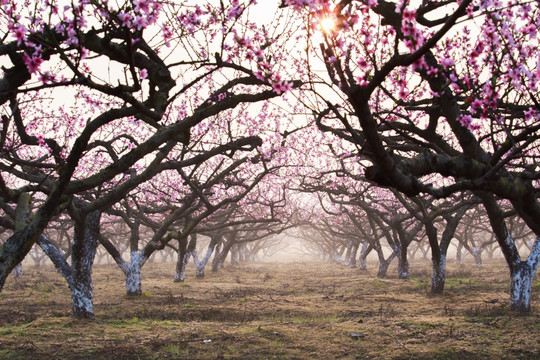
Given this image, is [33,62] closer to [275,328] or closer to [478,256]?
[275,328]

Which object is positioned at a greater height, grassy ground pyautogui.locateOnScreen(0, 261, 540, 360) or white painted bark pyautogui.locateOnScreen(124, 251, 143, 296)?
white painted bark pyautogui.locateOnScreen(124, 251, 143, 296)

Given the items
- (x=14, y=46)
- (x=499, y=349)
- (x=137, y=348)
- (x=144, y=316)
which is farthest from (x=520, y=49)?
(x=144, y=316)

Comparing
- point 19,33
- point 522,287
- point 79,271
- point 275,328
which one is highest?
point 19,33

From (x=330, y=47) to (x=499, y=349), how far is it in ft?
21.9

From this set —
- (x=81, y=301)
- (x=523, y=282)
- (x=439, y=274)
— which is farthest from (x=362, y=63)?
(x=439, y=274)

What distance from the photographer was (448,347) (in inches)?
305

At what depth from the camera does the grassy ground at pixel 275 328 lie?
752 centimetres

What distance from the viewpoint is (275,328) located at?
9656 millimetres

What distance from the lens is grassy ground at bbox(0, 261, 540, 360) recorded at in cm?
752

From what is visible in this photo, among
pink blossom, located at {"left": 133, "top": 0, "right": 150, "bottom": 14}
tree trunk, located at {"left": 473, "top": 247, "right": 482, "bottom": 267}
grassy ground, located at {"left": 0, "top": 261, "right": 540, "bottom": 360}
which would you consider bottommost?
grassy ground, located at {"left": 0, "top": 261, "right": 540, "bottom": 360}

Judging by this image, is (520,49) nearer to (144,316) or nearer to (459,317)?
(459,317)

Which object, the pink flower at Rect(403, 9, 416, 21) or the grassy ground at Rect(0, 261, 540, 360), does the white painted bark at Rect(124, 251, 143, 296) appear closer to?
the grassy ground at Rect(0, 261, 540, 360)

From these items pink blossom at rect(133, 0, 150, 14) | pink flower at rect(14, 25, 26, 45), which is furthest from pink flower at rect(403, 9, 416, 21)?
pink flower at rect(14, 25, 26, 45)

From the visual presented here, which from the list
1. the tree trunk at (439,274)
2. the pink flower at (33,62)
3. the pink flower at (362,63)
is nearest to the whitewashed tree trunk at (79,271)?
the pink flower at (33,62)
